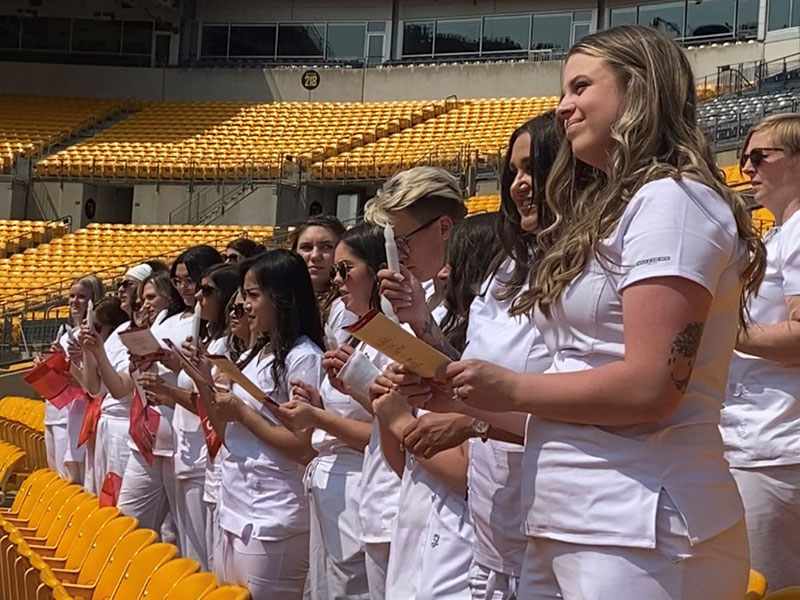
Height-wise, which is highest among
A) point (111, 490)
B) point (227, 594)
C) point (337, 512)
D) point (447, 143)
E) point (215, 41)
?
point (215, 41)

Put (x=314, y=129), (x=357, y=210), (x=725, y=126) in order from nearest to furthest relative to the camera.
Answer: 1. (x=725, y=126)
2. (x=357, y=210)
3. (x=314, y=129)

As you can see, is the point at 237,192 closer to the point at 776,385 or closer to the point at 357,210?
the point at 357,210

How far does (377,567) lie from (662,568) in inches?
66.7

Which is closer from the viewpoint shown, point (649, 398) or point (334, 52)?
point (649, 398)

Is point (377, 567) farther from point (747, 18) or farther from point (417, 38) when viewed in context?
point (417, 38)

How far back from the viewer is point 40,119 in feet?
87.2

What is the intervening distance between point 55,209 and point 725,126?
13457 mm

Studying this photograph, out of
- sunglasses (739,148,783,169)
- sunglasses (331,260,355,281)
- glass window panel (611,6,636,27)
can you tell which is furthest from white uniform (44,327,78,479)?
glass window panel (611,6,636,27)

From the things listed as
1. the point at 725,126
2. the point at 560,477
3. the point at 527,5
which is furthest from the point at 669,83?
the point at 527,5

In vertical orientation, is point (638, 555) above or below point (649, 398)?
below

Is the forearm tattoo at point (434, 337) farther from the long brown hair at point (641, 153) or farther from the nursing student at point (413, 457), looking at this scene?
the long brown hair at point (641, 153)

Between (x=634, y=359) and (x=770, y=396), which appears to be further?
(x=770, y=396)

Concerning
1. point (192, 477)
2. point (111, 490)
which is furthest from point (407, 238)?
point (111, 490)

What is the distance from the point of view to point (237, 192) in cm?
2255
